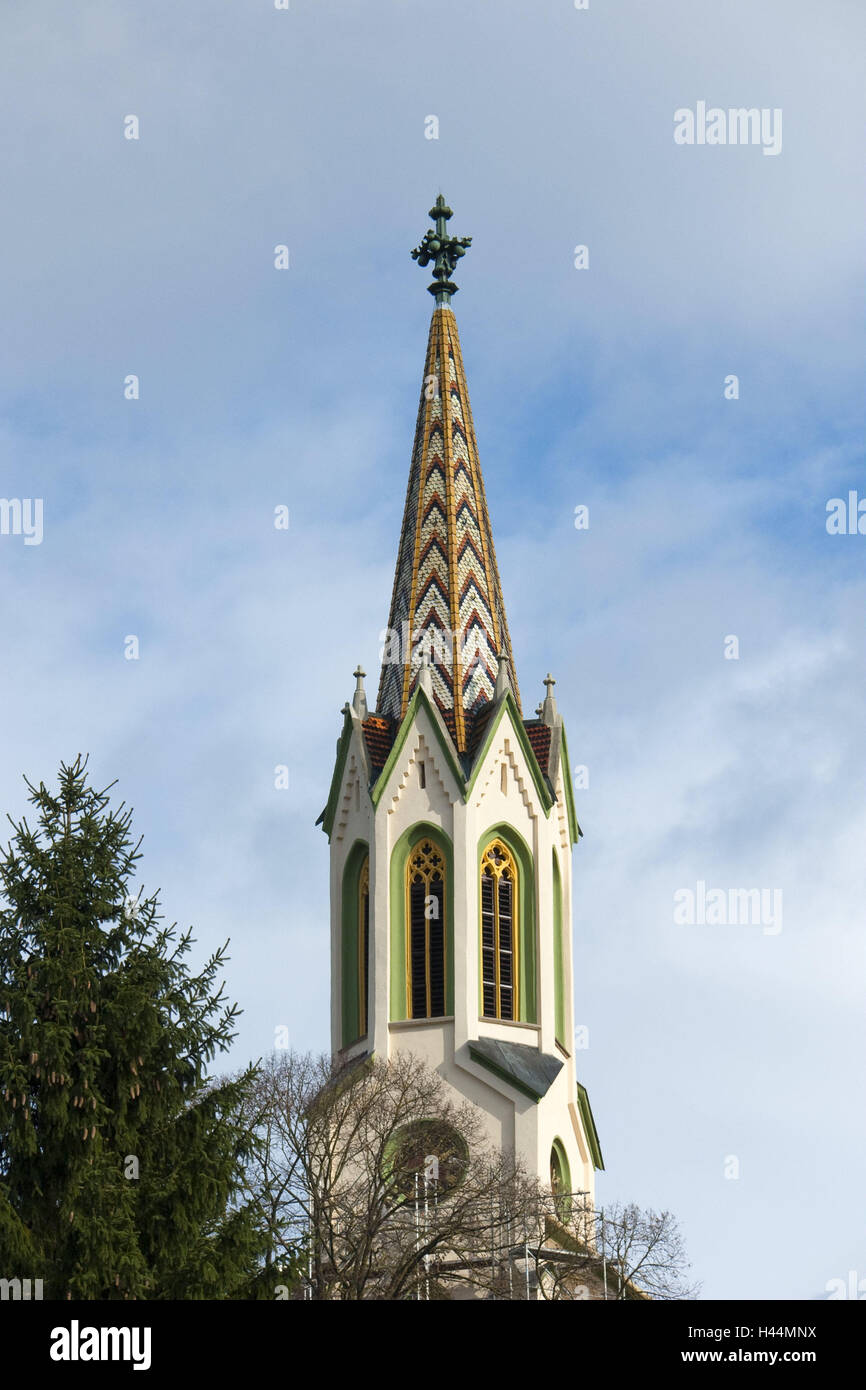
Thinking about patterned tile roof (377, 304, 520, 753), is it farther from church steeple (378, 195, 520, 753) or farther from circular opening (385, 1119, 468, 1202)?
circular opening (385, 1119, 468, 1202)

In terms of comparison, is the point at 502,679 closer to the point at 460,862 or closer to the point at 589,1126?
the point at 460,862

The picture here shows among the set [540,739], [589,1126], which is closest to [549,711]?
[540,739]

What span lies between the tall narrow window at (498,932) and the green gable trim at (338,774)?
3.98 meters

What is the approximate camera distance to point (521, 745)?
52.8 meters

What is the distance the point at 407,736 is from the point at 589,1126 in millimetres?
9388

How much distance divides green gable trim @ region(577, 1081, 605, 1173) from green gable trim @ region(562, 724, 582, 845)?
5850 mm

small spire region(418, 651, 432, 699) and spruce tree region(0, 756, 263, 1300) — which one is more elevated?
small spire region(418, 651, 432, 699)

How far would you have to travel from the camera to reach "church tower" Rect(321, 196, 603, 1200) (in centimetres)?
4947

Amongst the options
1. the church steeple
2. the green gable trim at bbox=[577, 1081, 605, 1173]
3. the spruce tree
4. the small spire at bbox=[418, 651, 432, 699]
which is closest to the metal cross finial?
the church steeple

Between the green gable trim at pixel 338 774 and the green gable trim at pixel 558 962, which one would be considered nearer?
the green gable trim at pixel 558 962

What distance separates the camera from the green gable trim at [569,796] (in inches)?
2142

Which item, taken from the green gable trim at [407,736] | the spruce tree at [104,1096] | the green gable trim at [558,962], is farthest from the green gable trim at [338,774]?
the spruce tree at [104,1096]

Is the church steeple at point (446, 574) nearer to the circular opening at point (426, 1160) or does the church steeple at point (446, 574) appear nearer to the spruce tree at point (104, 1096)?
the circular opening at point (426, 1160)
